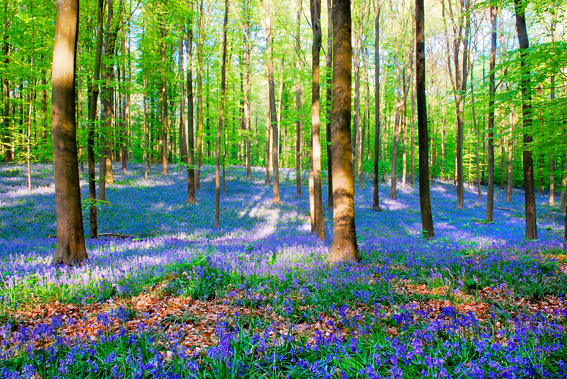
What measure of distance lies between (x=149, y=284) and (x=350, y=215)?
13.3 feet

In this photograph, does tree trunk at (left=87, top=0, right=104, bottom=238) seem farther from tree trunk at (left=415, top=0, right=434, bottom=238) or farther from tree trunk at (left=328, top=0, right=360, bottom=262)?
tree trunk at (left=415, top=0, right=434, bottom=238)

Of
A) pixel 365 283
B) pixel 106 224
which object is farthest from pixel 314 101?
pixel 106 224

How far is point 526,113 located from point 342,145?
891cm

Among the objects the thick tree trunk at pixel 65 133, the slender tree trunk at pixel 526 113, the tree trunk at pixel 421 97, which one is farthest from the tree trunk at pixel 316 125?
the thick tree trunk at pixel 65 133

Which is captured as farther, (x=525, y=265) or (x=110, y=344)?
(x=525, y=265)

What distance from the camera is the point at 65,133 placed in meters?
5.60

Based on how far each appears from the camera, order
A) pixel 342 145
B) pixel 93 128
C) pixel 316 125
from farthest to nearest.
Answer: pixel 316 125, pixel 93 128, pixel 342 145

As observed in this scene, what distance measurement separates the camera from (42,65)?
1639 centimetres

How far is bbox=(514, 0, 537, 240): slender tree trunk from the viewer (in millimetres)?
9113

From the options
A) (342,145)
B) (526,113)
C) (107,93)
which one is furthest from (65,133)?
(526,113)

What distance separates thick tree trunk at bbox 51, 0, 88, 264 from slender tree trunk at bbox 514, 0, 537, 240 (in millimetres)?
11833

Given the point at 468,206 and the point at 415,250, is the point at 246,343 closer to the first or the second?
the point at 415,250

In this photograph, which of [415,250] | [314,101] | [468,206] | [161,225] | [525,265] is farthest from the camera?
[468,206]

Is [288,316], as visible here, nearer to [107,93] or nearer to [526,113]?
[107,93]
